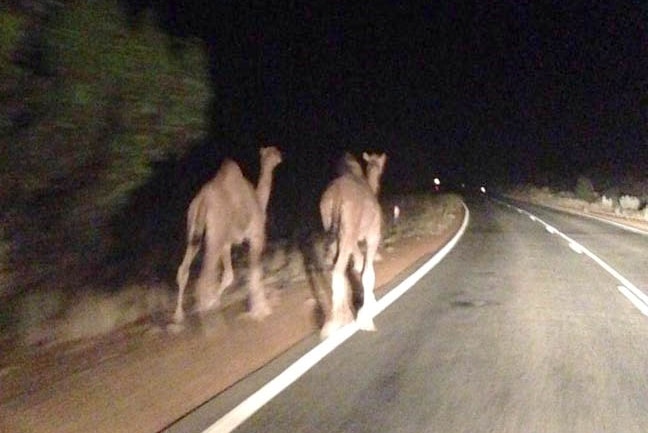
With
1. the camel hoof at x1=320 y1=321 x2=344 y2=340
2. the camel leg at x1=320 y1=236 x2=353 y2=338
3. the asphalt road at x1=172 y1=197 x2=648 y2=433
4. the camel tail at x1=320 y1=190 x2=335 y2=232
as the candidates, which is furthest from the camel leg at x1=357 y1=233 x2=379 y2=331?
the camel tail at x1=320 y1=190 x2=335 y2=232

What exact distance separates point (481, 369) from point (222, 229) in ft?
15.0

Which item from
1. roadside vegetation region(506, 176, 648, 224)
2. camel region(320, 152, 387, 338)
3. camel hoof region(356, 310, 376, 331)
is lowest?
roadside vegetation region(506, 176, 648, 224)

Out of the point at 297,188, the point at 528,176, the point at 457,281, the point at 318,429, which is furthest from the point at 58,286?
the point at 528,176

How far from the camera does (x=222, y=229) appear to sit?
1348 cm

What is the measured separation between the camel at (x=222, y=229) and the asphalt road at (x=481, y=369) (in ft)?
6.85

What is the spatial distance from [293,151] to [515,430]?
4599 centimetres

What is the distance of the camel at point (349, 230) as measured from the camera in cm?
1294

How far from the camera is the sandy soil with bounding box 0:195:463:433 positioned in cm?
845

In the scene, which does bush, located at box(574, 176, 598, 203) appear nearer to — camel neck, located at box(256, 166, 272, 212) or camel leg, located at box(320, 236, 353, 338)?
camel neck, located at box(256, 166, 272, 212)

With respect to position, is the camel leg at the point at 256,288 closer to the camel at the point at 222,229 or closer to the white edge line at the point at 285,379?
the camel at the point at 222,229

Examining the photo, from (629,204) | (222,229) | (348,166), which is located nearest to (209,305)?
(222,229)

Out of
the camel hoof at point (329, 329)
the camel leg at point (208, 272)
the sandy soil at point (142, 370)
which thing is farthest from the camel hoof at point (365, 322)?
the camel leg at point (208, 272)

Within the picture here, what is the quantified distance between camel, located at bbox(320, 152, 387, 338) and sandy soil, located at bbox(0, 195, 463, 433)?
1.88 ft

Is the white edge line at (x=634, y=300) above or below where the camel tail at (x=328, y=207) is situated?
below
